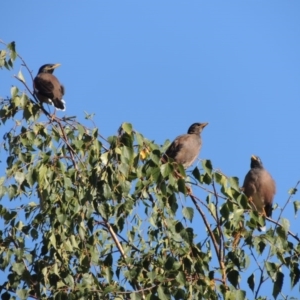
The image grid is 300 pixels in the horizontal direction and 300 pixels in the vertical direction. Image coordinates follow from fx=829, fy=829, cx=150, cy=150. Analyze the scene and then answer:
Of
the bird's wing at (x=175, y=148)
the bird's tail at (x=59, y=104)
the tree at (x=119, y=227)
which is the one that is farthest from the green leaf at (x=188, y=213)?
the bird's tail at (x=59, y=104)

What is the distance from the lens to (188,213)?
15.1 feet

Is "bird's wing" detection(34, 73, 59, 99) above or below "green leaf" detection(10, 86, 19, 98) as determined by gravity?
above

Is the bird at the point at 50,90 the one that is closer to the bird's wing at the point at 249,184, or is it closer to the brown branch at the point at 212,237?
the bird's wing at the point at 249,184

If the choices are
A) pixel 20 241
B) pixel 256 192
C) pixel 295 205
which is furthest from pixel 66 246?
pixel 256 192

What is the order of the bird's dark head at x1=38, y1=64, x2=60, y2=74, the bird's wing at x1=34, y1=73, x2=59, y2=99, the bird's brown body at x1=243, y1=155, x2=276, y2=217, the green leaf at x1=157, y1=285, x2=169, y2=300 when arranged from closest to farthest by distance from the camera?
the green leaf at x1=157, y1=285, x2=169, y2=300, the bird's brown body at x1=243, y1=155, x2=276, y2=217, the bird's wing at x1=34, y1=73, x2=59, y2=99, the bird's dark head at x1=38, y1=64, x2=60, y2=74

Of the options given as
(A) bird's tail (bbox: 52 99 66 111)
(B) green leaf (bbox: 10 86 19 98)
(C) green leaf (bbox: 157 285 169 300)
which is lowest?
(C) green leaf (bbox: 157 285 169 300)

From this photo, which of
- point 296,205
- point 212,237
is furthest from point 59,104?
point 296,205

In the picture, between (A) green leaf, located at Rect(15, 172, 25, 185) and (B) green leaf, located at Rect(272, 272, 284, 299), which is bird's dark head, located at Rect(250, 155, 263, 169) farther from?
(A) green leaf, located at Rect(15, 172, 25, 185)

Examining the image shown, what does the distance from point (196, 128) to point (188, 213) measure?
4587 mm

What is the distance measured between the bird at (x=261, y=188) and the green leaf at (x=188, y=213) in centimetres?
335

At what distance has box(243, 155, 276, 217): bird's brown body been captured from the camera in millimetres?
7979

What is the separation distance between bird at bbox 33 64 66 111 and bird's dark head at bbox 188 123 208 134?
1458mm

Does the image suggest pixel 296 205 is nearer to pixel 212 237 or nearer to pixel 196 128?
pixel 212 237

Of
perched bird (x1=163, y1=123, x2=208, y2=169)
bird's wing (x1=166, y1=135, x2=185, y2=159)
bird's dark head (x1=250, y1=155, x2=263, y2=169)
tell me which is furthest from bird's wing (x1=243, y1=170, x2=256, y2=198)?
bird's wing (x1=166, y1=135, x2=185, y2=159)
